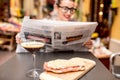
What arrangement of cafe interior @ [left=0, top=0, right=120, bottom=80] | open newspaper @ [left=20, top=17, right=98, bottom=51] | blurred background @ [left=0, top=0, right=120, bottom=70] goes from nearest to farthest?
open newspaper @ [left=20, top=17, right=98, bottom=51] → cafe interior @ [left=0, top=0, right=120, bottom=80] → blurred background @ [left=0, top=0, right=120, bottom=70]

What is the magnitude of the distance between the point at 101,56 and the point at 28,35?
53.4 inches

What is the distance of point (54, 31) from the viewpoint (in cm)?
142

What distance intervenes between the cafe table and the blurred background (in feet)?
5.25

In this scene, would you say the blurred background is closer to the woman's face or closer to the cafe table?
the woman's face

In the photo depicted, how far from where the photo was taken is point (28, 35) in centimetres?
147

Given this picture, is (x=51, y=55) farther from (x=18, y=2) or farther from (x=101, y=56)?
(x=18, y=2)

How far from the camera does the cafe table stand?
1.09 meters

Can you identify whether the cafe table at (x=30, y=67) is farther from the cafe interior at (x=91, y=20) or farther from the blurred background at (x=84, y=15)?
the blurred background at (x=84, y=15)

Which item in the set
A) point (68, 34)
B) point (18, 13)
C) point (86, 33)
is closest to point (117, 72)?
point (86, 33)

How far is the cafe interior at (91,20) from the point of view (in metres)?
1.88

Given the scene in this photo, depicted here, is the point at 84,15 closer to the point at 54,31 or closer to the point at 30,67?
the point at 54,31

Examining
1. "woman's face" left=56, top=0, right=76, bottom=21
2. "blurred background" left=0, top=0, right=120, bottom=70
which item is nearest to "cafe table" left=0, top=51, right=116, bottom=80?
"woman's face" left=56, top=0, right=76, bottom=21

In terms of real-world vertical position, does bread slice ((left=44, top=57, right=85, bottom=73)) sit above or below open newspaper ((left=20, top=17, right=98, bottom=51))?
Result: below

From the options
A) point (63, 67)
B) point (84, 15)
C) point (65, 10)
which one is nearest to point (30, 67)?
point (63, 67)
